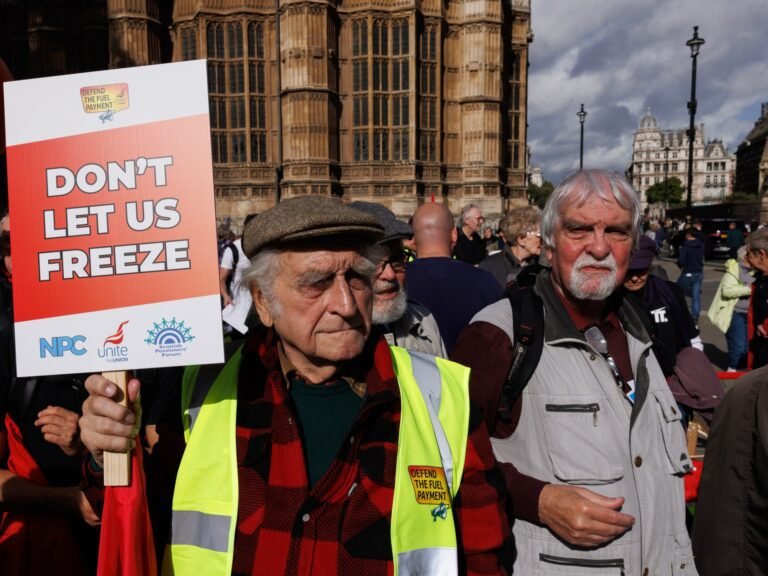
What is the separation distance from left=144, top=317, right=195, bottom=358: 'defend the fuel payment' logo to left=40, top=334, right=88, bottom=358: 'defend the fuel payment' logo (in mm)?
157

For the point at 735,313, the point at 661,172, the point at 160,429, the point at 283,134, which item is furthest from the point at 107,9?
the point at 661,172

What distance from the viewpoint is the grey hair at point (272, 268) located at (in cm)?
152

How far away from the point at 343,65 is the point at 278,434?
22.1 m

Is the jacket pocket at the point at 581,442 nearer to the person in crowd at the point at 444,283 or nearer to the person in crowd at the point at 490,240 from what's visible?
the person in crowd at the point at 444,283

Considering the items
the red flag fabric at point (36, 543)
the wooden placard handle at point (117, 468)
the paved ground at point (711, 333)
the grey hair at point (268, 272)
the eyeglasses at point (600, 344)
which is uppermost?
the grey hair at point (268, 272)

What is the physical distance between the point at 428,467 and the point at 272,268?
0.64 m

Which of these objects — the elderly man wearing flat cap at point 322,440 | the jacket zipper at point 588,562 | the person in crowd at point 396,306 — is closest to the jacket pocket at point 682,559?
the jacket zipper at point 588,562

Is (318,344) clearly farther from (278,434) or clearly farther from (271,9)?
(271,9)

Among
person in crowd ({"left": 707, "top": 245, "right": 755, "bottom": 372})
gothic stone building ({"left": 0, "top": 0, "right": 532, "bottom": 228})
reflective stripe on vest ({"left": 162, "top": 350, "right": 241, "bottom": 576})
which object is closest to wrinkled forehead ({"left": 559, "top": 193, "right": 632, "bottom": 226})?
reflective stripe on vest ({"left": 162, "top": 350, "right": 241, "bottom": 576})

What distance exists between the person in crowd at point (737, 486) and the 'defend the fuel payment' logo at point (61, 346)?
5.60 feet

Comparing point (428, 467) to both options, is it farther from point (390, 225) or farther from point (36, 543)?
point (390, 225)

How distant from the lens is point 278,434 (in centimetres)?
143

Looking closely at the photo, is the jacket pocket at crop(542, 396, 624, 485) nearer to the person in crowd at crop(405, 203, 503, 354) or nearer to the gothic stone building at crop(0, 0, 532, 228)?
the person in crowd at crop(405, 203, 503, 354)

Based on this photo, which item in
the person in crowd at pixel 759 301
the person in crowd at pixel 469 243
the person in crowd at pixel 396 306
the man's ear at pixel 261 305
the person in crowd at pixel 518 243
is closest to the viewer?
the man's ear at pixel 261 305
